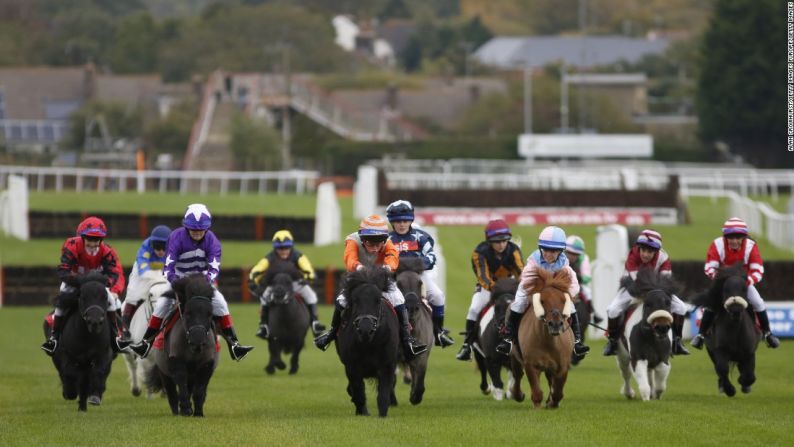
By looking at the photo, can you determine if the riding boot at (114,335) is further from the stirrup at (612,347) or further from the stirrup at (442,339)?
the stirrup at (612,347)

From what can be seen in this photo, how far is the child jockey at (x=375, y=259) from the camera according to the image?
621 inches

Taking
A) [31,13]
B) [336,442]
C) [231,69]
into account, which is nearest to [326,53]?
[231,69]

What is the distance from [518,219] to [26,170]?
1709 cm

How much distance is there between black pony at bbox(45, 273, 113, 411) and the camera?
16.4m

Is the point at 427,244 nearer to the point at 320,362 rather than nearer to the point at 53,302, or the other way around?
the point at 53,302

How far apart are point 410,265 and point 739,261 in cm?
377

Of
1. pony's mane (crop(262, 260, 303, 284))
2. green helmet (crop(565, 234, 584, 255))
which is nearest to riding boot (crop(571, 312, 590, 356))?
green helmet (crop(565, 234, 584, 255))

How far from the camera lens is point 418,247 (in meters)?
17.7

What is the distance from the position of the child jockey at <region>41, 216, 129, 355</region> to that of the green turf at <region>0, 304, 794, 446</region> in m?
0.78

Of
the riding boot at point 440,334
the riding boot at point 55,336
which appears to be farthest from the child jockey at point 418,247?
the riding boot at point 55,336

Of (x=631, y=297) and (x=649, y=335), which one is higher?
(x=631, y=297)

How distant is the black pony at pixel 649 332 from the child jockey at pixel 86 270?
17.5 feet

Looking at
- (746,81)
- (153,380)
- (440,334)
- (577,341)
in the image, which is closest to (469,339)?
(440,334)

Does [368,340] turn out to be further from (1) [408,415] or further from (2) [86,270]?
(2) [86,270]
